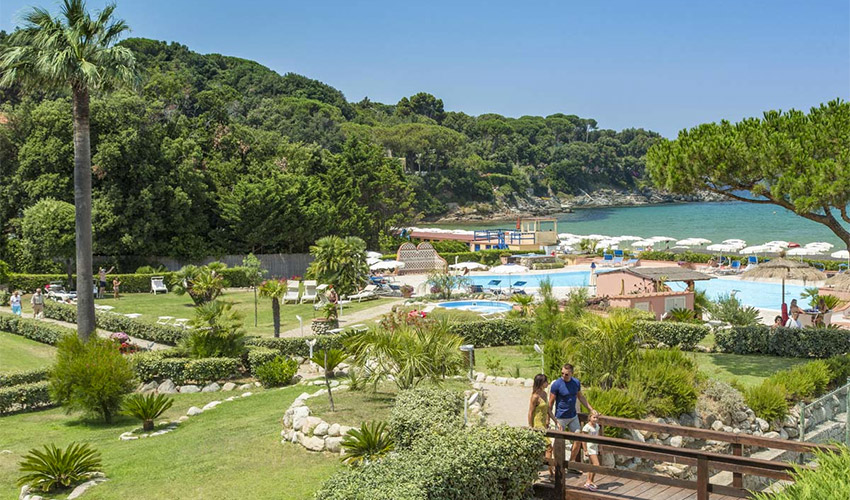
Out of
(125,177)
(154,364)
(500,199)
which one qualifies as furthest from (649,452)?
(500,199)

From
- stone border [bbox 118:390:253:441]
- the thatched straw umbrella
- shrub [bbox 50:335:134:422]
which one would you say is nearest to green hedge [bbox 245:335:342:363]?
stone border [bbox 118:390:253:441]

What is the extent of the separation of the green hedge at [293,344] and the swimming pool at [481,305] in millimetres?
8394

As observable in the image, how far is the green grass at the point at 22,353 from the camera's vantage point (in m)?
20.9

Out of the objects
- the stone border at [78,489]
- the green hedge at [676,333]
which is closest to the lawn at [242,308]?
the green hedge at [676,333]

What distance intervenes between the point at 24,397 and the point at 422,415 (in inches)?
456

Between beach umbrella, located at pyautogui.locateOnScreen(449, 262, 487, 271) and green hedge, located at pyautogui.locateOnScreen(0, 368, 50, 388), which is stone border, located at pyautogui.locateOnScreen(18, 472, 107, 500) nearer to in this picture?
green hedge, located at pyautogui.locateOnScreen(0, 368, 50, 388)

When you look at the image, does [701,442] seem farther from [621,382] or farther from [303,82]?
[303,82]

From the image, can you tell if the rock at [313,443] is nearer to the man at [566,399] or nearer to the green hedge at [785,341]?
the man at [566,399]

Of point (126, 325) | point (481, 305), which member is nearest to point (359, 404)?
point (126, 325)

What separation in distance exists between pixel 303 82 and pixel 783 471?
140 m

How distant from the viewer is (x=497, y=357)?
2148 centimetres

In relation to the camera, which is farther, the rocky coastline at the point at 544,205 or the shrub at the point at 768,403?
the rocky coastline at the point at 544,205

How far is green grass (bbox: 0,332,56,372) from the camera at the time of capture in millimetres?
20859

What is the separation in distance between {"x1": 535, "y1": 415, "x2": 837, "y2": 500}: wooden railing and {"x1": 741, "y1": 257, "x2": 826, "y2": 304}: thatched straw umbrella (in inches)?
587
